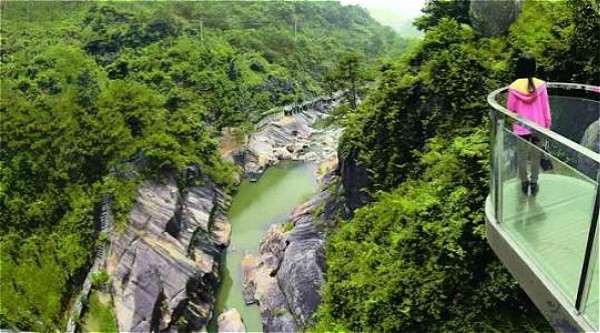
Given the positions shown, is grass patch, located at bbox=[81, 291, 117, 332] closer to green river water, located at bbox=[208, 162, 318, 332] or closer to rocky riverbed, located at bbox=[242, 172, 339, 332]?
green river water, located at bbox=[208, 162, 318, 332]

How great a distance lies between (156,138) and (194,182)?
2763 mm

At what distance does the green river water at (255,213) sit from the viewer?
19812 mm

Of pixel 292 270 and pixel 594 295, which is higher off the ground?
pixel 594 295

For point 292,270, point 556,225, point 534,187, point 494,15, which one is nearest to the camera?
point 556,225

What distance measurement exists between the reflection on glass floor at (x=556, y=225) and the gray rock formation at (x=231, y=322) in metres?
14.5

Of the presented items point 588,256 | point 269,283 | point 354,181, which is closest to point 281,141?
point 269,283

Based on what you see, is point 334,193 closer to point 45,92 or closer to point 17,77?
point 45,92

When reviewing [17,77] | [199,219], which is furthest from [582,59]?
[17,77]

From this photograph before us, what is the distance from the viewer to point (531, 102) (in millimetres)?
4758

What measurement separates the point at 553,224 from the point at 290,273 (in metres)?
14.6

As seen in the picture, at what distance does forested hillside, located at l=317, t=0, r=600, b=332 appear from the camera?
A: 8.03m

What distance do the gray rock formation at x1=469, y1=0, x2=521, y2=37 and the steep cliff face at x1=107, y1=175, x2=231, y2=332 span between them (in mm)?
11760

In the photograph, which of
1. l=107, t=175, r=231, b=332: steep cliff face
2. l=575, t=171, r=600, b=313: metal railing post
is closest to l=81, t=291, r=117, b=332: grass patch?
l=107, t=175, r=231, b=332: steep cliff face

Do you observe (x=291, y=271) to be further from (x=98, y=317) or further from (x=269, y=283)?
(x=98, y=317)
